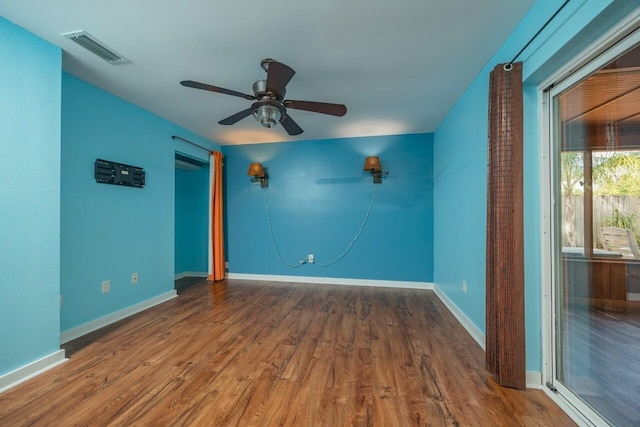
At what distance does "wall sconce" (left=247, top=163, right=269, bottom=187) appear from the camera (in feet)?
13.2

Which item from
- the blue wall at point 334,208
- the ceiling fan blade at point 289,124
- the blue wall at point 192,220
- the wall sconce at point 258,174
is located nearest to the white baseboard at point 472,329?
the blue wall at point 334,208

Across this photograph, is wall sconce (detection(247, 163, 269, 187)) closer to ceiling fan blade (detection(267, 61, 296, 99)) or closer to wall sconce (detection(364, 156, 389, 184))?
wall sconce (detection(364, 156, 389, 184))

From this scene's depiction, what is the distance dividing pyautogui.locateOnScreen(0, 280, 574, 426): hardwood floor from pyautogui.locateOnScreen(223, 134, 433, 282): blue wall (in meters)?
1.25

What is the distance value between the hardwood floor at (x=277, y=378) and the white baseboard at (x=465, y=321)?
0.08m

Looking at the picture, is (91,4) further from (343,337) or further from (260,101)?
(343,337)

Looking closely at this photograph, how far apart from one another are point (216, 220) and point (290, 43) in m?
3.13

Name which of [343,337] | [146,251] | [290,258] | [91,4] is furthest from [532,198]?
[146,251]

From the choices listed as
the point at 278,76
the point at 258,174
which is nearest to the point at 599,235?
the point at 278,76

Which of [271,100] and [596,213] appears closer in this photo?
[596,213]

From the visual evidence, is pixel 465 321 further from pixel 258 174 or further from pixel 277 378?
pixel 258 174

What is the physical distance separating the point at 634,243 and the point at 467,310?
1510 mm

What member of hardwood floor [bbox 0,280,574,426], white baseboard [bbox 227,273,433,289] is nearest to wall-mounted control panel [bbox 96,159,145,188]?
hardwood floor [bbox 0,280,574,426]

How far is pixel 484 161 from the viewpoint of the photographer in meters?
2.02

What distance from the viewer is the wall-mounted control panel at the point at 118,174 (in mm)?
2441
